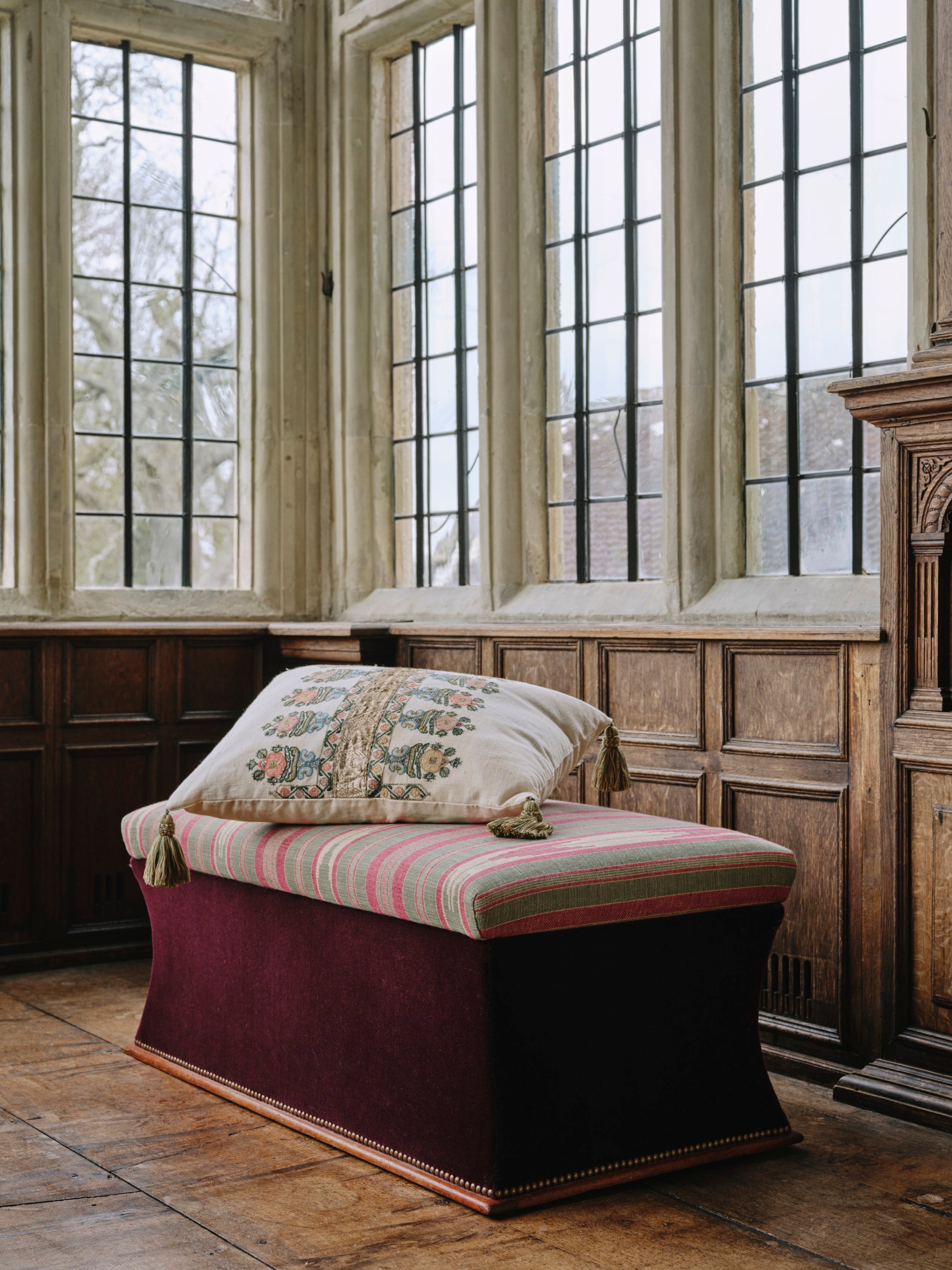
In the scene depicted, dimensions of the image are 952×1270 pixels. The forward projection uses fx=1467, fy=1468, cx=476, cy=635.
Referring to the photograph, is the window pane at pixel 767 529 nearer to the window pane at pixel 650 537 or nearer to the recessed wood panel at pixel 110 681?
the window pane at pixel 650 537

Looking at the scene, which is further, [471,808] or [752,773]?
[752,773]

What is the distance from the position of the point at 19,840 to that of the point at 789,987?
9.99 feet

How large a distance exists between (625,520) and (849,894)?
1.91 meters

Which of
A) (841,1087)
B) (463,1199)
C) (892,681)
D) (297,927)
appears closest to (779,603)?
(892,681)

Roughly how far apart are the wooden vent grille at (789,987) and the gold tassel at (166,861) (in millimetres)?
1694

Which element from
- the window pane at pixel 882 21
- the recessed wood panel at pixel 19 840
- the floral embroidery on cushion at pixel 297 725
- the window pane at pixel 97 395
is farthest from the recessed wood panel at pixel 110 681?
the window pane at pixel 882 21

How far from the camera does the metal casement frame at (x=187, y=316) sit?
6.62 meters

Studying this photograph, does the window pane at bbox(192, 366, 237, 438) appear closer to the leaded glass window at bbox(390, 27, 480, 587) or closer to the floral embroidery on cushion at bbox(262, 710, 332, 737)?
the leaded glass window at bbox(390, 27, 480, 587)

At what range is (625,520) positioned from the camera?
5566mm

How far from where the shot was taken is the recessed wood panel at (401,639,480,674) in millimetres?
5594

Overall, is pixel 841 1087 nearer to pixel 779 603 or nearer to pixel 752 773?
pixel 752 773

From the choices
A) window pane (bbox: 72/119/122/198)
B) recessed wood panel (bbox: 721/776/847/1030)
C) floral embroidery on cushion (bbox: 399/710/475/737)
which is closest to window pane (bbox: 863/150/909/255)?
recessed wood panel (bbox: 721/776/847/1030)

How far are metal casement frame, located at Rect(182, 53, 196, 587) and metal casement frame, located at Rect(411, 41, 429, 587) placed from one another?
1.02 m

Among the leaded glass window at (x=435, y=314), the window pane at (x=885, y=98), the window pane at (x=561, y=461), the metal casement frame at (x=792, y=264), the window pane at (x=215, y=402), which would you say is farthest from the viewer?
the window pane at (x=215, y=402)
